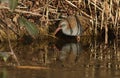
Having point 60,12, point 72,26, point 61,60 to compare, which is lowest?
point 61,60

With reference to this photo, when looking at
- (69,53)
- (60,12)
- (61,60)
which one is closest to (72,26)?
(60,12)

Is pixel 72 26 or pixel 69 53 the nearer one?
pixel 69 53

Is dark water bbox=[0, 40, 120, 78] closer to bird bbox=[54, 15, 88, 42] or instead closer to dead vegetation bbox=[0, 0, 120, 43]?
bird bbox=[54, 15, 88, 42]

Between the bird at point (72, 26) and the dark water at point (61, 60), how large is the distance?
38 centimetres

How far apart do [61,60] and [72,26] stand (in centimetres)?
246

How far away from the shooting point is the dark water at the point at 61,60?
4984 millimetres

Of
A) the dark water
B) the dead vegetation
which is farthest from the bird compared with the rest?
the dark water

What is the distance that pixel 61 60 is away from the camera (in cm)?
587

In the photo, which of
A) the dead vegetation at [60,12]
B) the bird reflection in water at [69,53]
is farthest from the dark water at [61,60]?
the dead vegetation at [60,12]

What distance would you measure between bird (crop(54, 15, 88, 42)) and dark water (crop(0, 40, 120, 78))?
1.24ft

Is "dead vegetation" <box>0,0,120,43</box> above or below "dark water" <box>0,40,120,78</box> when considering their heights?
above

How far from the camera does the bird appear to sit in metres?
8.05

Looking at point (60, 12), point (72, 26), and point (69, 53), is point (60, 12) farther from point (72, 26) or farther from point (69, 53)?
point (69, 53)

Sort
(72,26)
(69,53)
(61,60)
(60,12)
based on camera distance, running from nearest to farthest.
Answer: (61,60)
(69,53)
(72,26)
(60,12)
